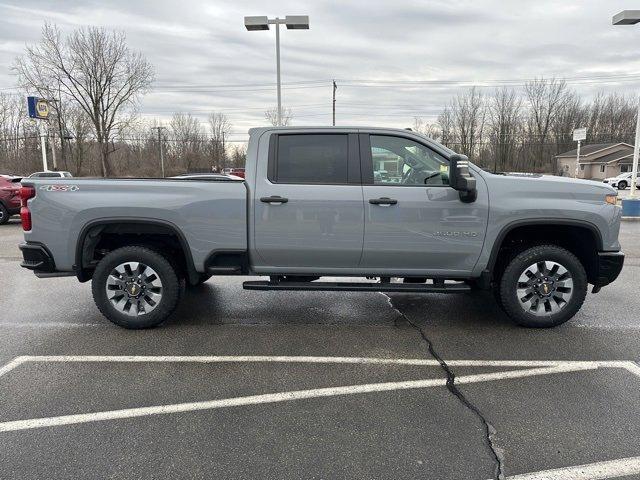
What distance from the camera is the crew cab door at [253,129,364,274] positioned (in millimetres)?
4520

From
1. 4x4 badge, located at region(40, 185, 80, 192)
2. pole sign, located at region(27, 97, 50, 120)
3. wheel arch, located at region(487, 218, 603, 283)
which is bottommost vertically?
wheel arch, located at region(487, 218, 603, 283)

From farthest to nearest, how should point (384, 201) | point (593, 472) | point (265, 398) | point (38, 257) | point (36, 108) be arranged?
point (36, 108) < point (38, 257) < point (384, 201) < point (265, 398) < point (593, 472)

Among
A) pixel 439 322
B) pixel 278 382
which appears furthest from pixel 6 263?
pixel 439 322

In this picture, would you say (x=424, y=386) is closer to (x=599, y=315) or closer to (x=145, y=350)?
(x=145, y=350)

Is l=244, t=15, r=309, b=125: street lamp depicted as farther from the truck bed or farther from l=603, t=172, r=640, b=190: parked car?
l=603, t=172, r=640, b=190: parked car

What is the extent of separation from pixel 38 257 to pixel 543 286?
16.7 feet

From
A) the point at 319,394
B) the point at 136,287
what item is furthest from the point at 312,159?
the point at 319,394

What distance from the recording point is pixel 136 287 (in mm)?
4734

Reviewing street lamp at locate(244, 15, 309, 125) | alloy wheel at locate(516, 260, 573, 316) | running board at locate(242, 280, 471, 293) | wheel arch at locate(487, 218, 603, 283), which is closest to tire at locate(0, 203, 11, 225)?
street lamp at locate(244, 15, 309, 125)

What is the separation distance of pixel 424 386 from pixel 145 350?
2.50 m

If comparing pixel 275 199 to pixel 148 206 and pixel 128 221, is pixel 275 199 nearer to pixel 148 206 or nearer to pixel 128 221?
pixel 148 206

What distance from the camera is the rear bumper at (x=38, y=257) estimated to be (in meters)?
4.66

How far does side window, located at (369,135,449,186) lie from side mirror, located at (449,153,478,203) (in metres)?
0.26

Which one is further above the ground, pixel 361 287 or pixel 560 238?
pixel 560 238
